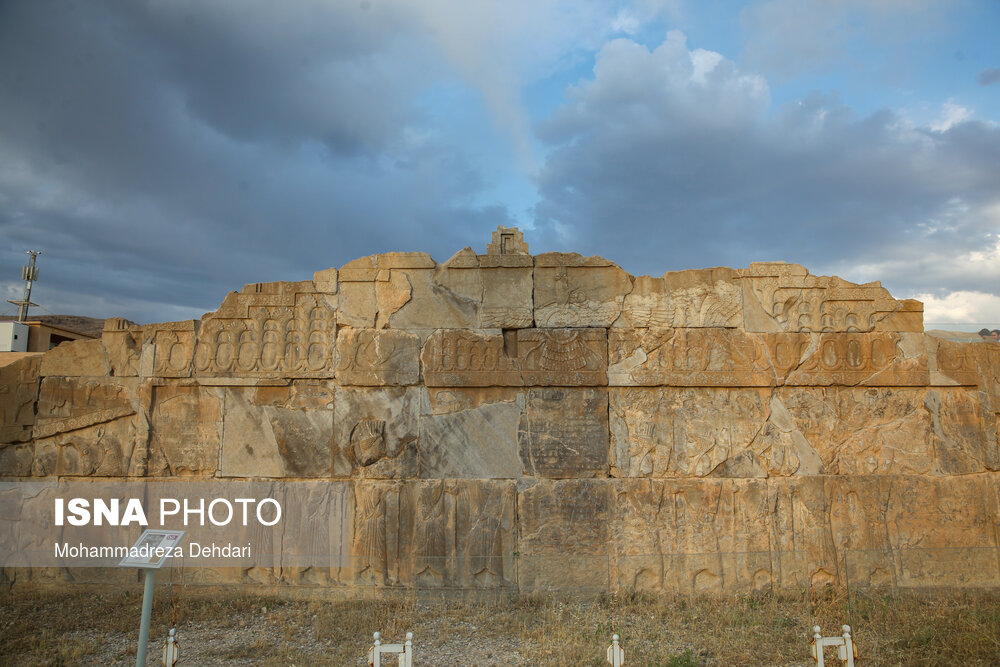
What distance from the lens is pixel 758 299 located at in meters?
7.24

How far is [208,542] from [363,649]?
2575 millimetres

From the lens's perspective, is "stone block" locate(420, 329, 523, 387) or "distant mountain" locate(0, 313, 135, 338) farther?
"distant mountain" locate(0, 313, 135, 338)

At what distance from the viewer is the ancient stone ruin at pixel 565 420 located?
6738mm

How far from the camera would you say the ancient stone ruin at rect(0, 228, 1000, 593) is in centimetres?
674

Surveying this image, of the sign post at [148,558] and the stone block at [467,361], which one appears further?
the stone block at [467,361]

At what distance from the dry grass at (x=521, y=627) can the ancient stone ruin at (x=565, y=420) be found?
1.49ft

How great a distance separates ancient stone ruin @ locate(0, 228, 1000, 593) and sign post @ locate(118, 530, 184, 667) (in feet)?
8.83

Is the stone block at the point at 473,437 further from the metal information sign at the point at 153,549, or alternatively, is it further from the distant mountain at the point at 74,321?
the distant mountain at the point at 74,321

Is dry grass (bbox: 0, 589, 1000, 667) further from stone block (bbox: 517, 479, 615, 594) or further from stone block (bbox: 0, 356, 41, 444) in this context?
stone block (bbox: 0, 356, 41, 444)

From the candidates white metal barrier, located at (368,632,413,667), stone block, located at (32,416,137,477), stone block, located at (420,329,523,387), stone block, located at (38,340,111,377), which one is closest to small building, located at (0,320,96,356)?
stone block, located at (38,340,111,377)

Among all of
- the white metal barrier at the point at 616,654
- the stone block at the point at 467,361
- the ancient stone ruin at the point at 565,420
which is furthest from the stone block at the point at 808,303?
the white metal barrier at the point at 616,654

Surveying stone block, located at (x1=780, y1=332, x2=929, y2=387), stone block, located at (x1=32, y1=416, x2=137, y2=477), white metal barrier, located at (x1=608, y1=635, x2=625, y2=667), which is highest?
stone block, located at (x1=780, y1=332, x2=929, y2=387)

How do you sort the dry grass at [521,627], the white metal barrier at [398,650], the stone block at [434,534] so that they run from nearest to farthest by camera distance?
the white metal barrier at [398,650] → the dry grass at [521,627] → the stone block at [434,534]

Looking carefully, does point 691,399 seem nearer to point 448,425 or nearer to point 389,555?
point 448,425
